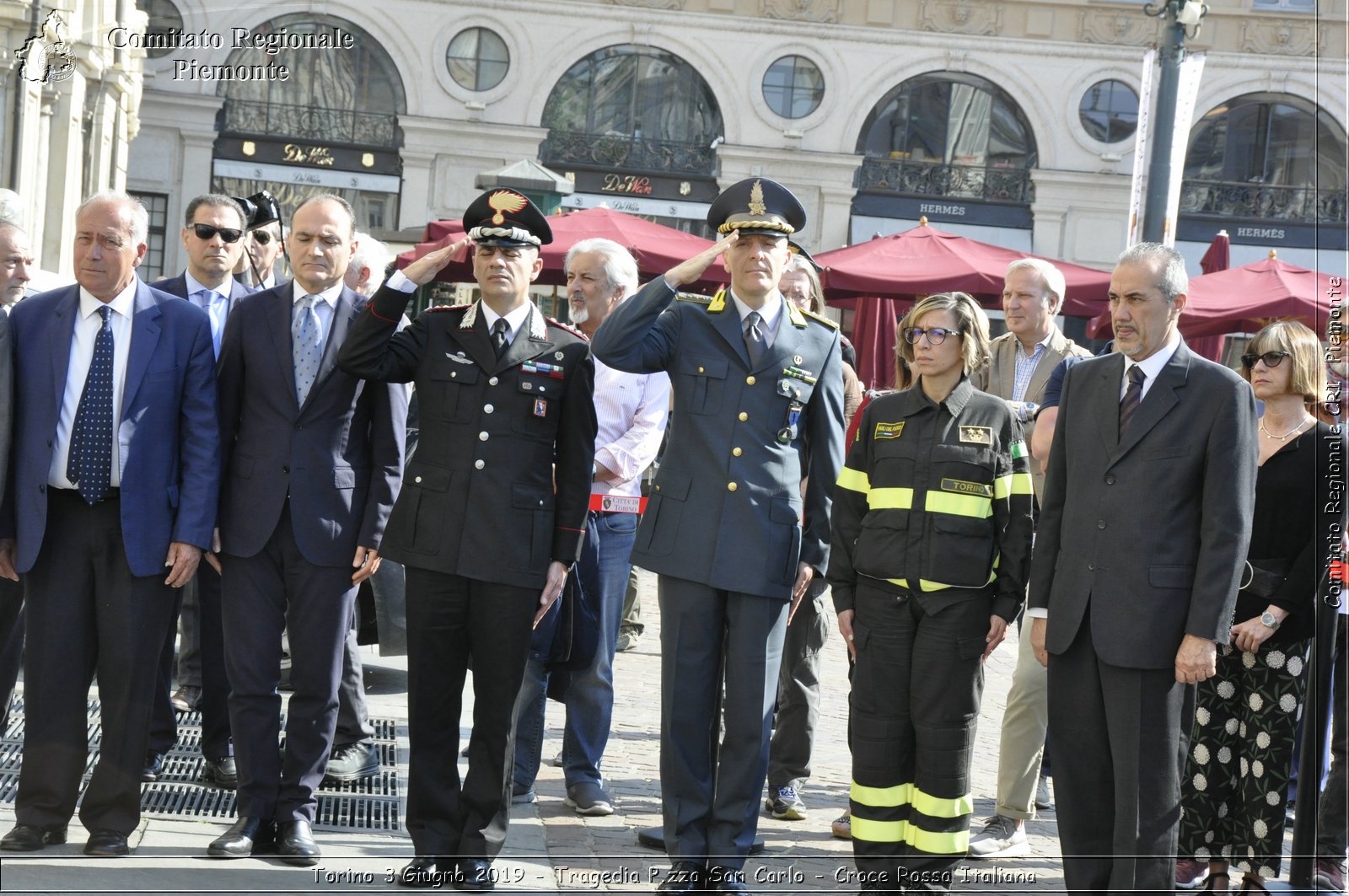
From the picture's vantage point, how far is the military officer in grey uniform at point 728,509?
5211 millimetres

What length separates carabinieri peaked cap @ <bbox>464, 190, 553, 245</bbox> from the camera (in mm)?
5246

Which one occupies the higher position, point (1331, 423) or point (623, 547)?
point (1331, 423)

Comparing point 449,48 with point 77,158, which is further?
point 449,48

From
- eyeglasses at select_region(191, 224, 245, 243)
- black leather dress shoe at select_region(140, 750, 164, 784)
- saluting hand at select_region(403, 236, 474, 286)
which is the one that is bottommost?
black leather dress shoe at select_region(140, 750, 164, 784)

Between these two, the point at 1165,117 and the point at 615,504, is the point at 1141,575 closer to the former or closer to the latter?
the point at 615,504

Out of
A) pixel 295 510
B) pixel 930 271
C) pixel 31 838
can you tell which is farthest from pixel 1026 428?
pixel 930 271

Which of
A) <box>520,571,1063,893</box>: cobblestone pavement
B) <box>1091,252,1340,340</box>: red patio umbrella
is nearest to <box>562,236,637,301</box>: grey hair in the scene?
<box>520,571,1063,893</box>: cobblestone pavement

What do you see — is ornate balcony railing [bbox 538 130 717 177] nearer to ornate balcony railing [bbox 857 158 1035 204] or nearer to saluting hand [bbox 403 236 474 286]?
ornate balcony railing [bbox 857 158 1035 204]

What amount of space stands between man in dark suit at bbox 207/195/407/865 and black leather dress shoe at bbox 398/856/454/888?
368 mm

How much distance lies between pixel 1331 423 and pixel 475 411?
343 cm

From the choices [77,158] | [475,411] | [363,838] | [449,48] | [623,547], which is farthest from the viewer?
[449,48]

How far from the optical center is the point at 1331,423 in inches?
235

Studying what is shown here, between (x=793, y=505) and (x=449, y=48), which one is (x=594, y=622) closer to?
(x=793, y=505)

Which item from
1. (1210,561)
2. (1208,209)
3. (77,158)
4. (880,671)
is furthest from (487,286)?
(1208,209)
